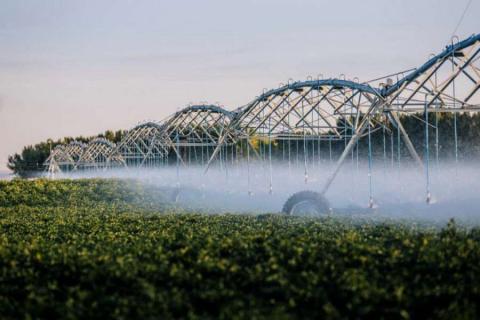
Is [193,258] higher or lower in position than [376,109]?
lower

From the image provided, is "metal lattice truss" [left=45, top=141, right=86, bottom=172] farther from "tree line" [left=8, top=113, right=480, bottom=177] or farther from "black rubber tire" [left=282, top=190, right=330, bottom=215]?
"black rubber tire" [left=282, top=190, right=330, bottom=215]

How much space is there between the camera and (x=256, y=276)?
33.6 feet

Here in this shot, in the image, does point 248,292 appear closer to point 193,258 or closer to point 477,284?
point 193,258

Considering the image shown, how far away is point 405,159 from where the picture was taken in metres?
40.9

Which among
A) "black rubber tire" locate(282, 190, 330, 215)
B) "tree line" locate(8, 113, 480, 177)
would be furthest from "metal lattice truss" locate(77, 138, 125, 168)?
"black rubber tire" locate(282, 190, 330, 215)

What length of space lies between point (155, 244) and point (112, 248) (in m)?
0.80

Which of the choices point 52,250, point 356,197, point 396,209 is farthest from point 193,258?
point 356,197

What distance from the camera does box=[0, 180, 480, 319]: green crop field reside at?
9.23m

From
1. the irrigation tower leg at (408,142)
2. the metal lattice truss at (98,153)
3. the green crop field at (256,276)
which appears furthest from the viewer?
the metal lattice truss at (98,153)

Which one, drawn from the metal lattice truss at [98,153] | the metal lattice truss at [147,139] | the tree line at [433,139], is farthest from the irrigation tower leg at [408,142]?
the metal lattice truss at [98,153]

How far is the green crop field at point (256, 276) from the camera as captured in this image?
9.23m

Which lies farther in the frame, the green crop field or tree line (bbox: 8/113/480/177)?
tree line (bbox: 8/113/480/177)

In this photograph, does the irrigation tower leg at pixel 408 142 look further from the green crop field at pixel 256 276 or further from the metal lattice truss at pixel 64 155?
the metal lattice truss at pixel 64 155

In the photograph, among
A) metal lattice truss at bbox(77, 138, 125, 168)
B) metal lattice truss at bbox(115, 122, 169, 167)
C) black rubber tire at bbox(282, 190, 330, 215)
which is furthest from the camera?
metal lattice truss at bbox(77, 138, 125, 168)
